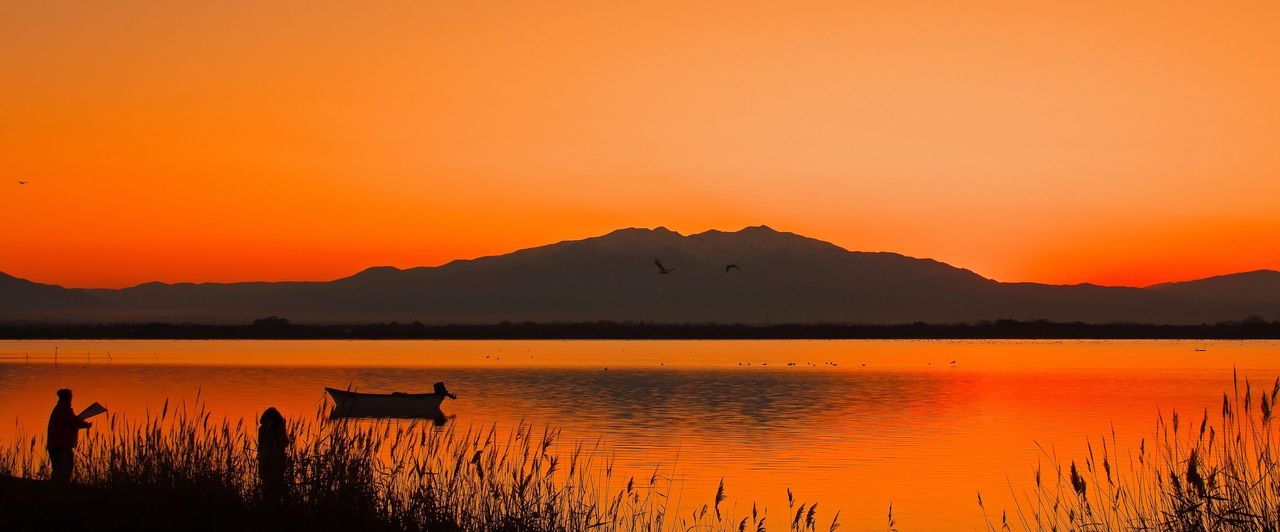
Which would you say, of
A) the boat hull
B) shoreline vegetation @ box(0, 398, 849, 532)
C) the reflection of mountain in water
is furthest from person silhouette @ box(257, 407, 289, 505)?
the boat hull

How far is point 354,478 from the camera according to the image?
1812cm

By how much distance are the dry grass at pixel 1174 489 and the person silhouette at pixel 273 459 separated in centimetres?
922

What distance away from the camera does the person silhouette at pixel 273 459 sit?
17.5 m

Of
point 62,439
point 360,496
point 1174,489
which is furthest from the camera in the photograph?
point 62,439

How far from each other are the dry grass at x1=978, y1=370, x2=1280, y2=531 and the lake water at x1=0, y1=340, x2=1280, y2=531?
1273 mm

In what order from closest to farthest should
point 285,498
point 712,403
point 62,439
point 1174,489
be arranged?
point 1174,489 < point 285,498 < point 62,439 < point 712,403

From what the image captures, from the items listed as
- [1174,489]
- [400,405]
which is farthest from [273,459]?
[400,405]

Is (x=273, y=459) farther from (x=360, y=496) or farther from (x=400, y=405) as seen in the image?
(x=400, y=405)

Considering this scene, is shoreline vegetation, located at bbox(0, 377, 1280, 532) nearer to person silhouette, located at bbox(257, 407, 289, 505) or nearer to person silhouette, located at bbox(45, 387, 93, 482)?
person silhouette, located at bbox(257, 407, 289, 505)

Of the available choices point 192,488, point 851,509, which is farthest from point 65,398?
point 851,509

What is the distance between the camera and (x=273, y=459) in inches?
709

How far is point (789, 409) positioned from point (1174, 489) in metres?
41.5

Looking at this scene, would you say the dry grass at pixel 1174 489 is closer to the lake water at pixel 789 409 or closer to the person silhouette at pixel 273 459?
the lake water at pixel 789 409

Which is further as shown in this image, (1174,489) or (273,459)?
(273,459)
